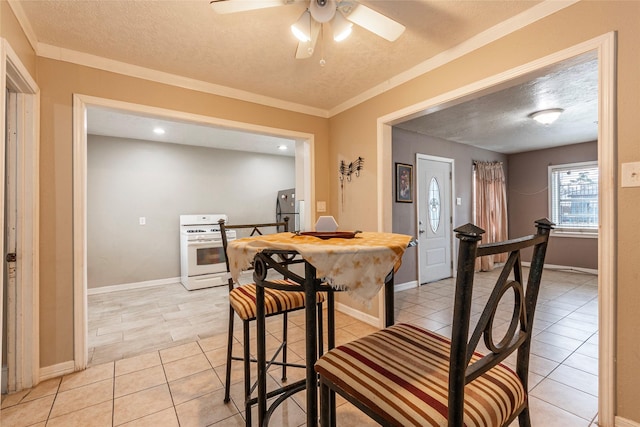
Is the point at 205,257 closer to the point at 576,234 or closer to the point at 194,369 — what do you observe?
the point at 194,369

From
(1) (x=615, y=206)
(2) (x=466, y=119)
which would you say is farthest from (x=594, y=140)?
(1) (x=615, y=206)

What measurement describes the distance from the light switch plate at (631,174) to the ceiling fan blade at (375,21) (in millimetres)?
1394

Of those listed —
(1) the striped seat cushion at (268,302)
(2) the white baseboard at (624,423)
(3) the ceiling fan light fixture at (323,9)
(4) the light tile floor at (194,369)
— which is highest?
(3) the ceiling fan light fixture at (323,9)

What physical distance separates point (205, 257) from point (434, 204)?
12.6 ft

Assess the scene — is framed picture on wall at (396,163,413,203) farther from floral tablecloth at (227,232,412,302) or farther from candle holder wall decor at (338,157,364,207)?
floral tablecloth at (227,232,412,302)

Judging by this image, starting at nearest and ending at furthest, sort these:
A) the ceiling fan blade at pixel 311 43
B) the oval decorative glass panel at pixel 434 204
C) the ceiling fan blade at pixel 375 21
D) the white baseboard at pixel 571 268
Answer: the ceiling fan blade at pixel 375 21, the ceiling fan blade at pixel 311 43, the oval decorative glass panel at pixel 434 204, the white baseboard at pixel 571 268

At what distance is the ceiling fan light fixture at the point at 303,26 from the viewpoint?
1.61 m

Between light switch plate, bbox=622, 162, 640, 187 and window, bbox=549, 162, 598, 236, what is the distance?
4.58 m

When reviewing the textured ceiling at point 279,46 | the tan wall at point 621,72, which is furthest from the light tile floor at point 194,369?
the textured ceiling at point 279,46

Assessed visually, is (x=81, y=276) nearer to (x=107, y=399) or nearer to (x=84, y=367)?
(x=84, y=367)

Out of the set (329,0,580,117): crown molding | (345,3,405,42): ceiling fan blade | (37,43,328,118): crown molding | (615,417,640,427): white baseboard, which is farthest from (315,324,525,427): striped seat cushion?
(37,43,328,118): crown molding

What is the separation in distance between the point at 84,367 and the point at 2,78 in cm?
203

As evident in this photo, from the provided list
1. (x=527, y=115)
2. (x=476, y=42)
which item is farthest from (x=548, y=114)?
(x=476, y=42)

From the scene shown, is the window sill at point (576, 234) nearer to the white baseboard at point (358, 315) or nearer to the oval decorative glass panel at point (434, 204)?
the oval decorative glass panel at point (434, 204)
